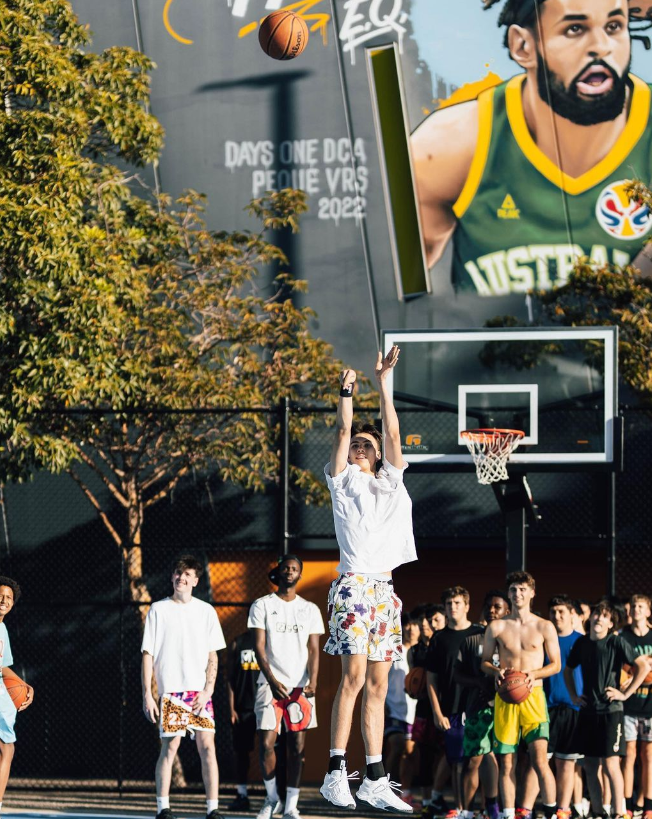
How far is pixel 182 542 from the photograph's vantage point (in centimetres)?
1530

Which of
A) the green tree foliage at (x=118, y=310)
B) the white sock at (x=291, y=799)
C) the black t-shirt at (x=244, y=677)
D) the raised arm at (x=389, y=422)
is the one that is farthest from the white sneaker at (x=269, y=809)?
the raised arm at (x=389, y=422)

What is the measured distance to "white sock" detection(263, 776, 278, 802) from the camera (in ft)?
34.6

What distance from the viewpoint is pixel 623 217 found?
15609 mm

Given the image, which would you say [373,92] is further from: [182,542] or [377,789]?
[377,789]

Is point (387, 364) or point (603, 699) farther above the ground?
point (387, 364)

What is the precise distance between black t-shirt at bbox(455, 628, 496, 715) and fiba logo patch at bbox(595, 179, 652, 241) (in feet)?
22.4

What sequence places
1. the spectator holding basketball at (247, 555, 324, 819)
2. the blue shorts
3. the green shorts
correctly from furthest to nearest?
the spectator holding basketball at (247, 555, 324, 819), the green shorts, the blue shorts

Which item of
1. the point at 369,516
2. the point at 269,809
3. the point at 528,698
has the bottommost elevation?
the point at 269,809

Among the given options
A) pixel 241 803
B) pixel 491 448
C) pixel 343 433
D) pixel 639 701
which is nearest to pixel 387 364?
pixel 343 433

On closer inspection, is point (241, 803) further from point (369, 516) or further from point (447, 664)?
point (369, 516)

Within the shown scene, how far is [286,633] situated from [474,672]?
1.55m

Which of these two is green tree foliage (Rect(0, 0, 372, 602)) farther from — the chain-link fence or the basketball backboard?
the basketball backboard

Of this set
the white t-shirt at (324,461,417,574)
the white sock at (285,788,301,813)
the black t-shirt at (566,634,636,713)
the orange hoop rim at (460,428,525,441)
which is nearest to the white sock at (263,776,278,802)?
the white sock at (285,788,301,813)

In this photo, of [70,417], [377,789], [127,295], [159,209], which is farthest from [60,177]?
[377,789]
